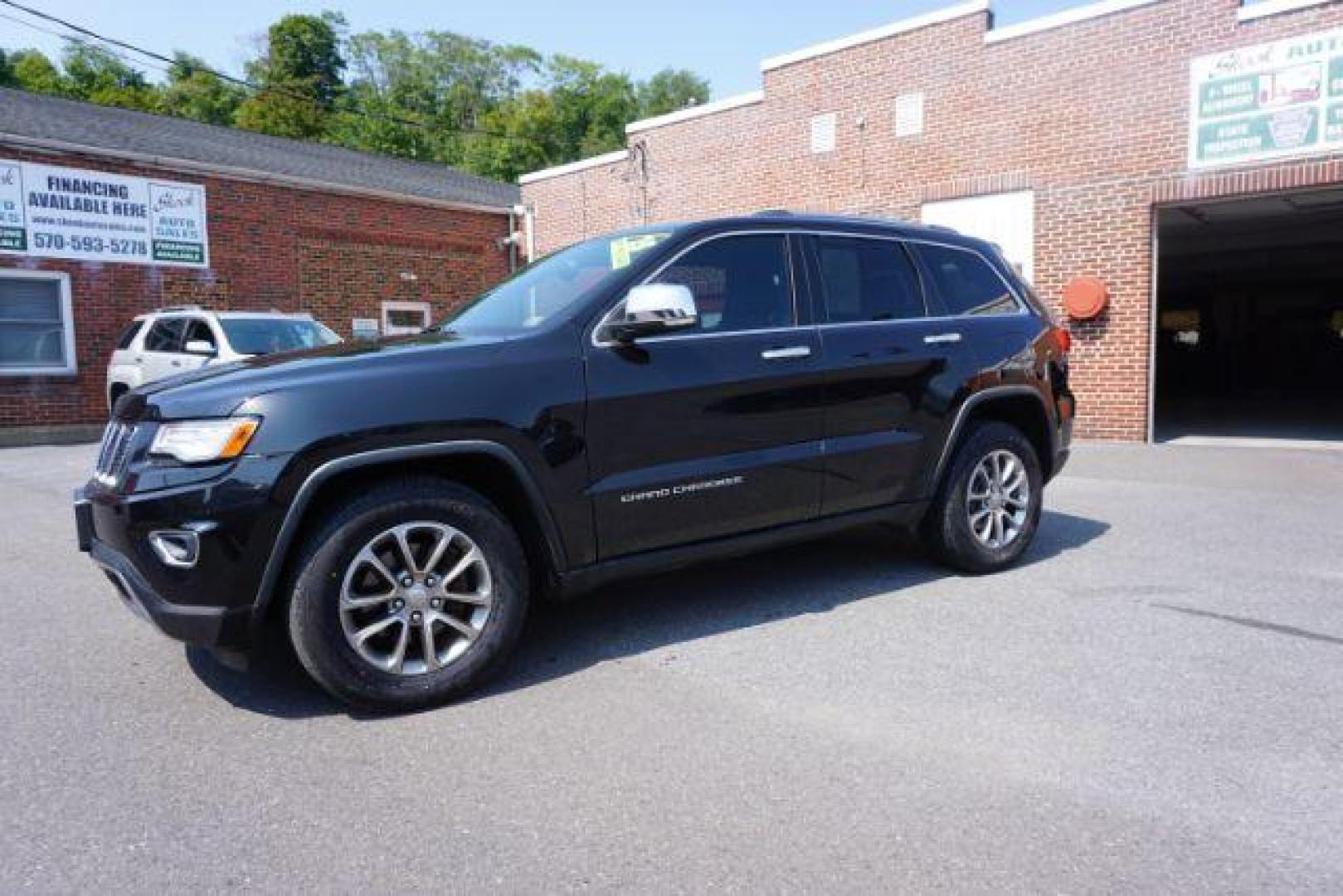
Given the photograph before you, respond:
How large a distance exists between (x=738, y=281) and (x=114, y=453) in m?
2.65

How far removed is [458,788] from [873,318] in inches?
117

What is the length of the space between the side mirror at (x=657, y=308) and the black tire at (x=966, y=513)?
6.57ft

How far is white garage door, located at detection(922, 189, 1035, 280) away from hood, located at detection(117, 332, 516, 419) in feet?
31.5

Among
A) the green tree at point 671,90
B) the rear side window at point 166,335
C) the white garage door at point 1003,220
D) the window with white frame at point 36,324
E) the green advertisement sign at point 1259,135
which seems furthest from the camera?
the green tree at point 671,90

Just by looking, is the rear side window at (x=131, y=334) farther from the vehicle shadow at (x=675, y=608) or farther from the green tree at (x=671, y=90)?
the green tree at (x=671, y=90)

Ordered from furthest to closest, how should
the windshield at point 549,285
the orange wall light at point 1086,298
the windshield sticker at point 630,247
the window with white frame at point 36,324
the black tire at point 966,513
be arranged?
the window with white frame at point 36,324 → the orange wall light at point 1086,298 → the black tire at point 966,513 → the windshield sticker at point 630,247 → the windshield at point 549,285

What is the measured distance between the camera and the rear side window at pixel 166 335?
11617 mm

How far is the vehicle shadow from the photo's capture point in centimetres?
357

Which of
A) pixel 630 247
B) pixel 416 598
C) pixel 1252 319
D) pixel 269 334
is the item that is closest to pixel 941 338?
pixel 630 247

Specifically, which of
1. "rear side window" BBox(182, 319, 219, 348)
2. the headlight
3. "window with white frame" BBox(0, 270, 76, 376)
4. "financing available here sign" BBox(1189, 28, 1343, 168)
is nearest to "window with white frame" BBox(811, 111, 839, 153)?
"financing available here sign" BBox(1189, 28, 1343, 168)

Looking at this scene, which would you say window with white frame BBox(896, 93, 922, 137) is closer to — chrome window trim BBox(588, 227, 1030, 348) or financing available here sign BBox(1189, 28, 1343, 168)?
financing available here sign BBox(1189, 28, 1343, 168)

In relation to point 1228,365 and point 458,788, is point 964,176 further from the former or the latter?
point 1228,365

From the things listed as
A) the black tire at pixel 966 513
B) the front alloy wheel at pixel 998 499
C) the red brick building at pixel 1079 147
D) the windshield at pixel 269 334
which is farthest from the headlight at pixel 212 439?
the red brick building at pixel 1079 147

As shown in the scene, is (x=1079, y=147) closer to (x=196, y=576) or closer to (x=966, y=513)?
(x=966, y=513)
